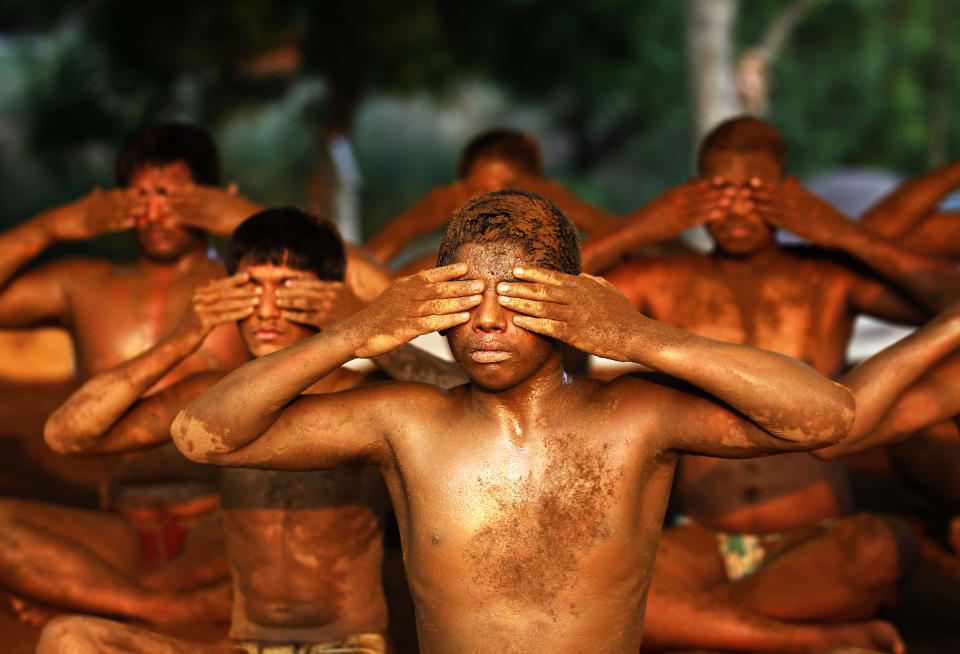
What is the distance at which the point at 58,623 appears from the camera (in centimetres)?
313

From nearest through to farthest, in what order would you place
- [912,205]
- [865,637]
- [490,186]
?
[865,637] → [912,205] → [490,186]

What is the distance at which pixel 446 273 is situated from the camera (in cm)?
265

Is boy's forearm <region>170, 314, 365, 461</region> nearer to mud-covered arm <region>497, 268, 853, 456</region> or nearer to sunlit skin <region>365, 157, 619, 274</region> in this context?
mud-covered arm <region>497, 268, 853, 456</region>

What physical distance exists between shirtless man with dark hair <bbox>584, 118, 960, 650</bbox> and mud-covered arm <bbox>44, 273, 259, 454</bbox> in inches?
68.1

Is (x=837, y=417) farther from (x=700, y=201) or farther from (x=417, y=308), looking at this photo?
(x=700, y=201)

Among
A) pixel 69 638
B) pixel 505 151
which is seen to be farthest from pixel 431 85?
pixel 69 638

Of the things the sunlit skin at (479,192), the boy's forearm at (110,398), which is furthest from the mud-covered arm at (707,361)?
the sunlit skin at (479,192)

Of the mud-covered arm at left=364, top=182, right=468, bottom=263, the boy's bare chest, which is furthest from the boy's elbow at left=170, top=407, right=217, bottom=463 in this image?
the mud-covered arm at left=364, top=182, right=468, bottom=263

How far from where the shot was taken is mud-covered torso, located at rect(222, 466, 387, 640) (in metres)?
3.55

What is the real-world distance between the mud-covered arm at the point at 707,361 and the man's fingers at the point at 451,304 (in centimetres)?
7

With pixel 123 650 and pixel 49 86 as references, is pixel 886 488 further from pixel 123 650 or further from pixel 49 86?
pixel 49 86

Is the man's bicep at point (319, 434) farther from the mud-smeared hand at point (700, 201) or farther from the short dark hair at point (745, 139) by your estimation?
the short dark hair at point (745, 139)

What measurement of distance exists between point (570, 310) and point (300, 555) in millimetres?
1396

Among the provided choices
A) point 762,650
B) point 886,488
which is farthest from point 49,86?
point 762,650
